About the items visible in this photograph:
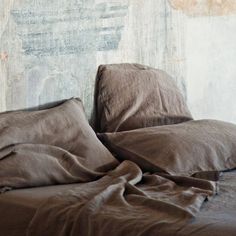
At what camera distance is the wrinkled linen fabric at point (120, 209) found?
6.96 feet

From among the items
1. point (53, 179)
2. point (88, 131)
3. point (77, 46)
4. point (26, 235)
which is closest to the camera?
point (26, 235)

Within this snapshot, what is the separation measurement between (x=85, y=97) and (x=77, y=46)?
25 centimetres

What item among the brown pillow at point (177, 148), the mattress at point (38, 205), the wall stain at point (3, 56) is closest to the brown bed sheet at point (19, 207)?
the mattress at point (38, 205)

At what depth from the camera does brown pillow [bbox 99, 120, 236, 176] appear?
282cm

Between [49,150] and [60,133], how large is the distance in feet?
0.47

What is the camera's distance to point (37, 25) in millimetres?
3029

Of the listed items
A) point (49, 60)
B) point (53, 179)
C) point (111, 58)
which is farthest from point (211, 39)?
point (53, 179)

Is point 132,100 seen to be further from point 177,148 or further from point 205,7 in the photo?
point 205,7

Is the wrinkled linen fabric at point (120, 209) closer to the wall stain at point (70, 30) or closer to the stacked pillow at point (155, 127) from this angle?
the stacked pillow at point (155, 127)

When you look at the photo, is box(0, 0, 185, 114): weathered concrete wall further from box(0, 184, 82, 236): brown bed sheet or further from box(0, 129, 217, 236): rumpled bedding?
box(0, 184, 82, 236): brown bed sheet

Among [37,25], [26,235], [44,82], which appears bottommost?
[26,235]

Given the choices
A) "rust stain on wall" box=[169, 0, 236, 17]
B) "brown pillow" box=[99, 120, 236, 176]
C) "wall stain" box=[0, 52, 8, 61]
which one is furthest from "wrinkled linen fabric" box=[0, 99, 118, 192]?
"rust stain on wall" box=[169, 0, 236, 17]

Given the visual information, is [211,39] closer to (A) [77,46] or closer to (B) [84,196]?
(A) [77,46]

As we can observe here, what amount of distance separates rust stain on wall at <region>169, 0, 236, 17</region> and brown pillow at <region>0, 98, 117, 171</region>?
115 centimetres
